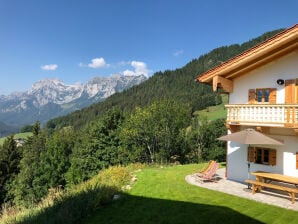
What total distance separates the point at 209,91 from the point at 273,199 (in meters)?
120

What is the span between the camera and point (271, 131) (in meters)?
14.7

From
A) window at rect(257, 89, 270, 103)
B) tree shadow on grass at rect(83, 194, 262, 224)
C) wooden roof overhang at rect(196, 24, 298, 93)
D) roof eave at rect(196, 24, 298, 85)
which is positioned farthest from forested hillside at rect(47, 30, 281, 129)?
tree shadow on grass at rect(83, 194, 262, 224)

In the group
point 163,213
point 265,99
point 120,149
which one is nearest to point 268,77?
point 265,99

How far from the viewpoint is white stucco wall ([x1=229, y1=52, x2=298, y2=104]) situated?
47.5 ft

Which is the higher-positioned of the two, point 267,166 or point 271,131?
point 271,131

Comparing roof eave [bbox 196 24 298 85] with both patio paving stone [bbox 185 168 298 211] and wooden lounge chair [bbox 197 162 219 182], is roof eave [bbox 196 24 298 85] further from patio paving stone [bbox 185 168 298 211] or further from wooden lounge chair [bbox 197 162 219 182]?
patio paving stone [bbox 185 168 298 211]

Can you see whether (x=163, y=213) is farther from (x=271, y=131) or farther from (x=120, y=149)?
(x=120, y=149)

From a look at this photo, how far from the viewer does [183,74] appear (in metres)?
165

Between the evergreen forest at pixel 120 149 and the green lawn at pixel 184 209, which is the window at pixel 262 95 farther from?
the evergreen forest at pixel 120 149

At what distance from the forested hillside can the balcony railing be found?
112 m

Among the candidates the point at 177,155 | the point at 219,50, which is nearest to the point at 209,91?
the point at 219,50

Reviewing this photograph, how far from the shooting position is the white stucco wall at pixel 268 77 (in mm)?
14492

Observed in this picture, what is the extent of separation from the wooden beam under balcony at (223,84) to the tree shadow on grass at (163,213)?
7.84 m

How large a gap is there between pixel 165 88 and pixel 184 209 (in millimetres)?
145168
